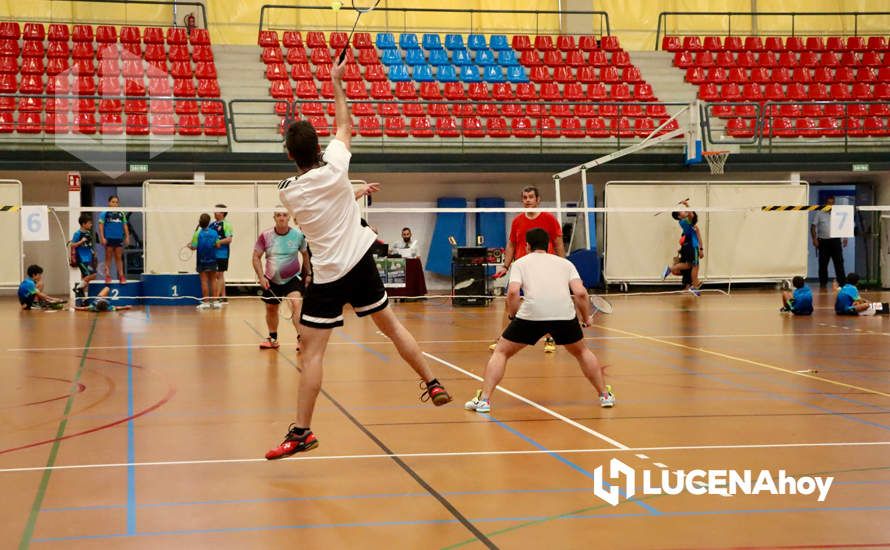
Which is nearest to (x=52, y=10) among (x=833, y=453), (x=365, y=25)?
(x=365, y=25)

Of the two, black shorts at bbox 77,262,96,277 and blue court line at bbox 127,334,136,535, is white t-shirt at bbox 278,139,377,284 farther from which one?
black shorts at bbox 77,262,96,277

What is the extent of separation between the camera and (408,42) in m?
29.0

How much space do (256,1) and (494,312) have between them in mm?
15552

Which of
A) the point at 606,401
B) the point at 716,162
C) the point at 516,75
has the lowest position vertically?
the point at 606,401

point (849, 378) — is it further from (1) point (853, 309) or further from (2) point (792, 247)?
(2) point (792, 247)

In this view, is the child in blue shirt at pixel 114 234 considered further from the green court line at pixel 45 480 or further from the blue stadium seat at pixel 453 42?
the green court line at pixel 45 480

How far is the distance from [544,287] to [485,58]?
21.9 m

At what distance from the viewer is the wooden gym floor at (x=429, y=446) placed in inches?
181

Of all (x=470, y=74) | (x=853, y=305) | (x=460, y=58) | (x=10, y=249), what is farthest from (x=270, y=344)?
(x=460, y=58)

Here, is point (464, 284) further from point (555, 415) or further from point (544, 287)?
point (555, 415)

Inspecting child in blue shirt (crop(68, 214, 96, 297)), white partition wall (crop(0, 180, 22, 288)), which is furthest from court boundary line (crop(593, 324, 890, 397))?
white partition wall (crop(0, 180, 22, 288))

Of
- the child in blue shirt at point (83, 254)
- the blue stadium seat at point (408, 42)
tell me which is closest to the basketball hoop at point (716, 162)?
the blue stadium seat at point (408, 42)

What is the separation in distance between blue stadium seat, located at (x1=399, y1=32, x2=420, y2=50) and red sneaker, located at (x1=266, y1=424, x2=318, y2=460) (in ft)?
79.1

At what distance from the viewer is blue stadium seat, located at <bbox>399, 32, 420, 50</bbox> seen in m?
28.9
